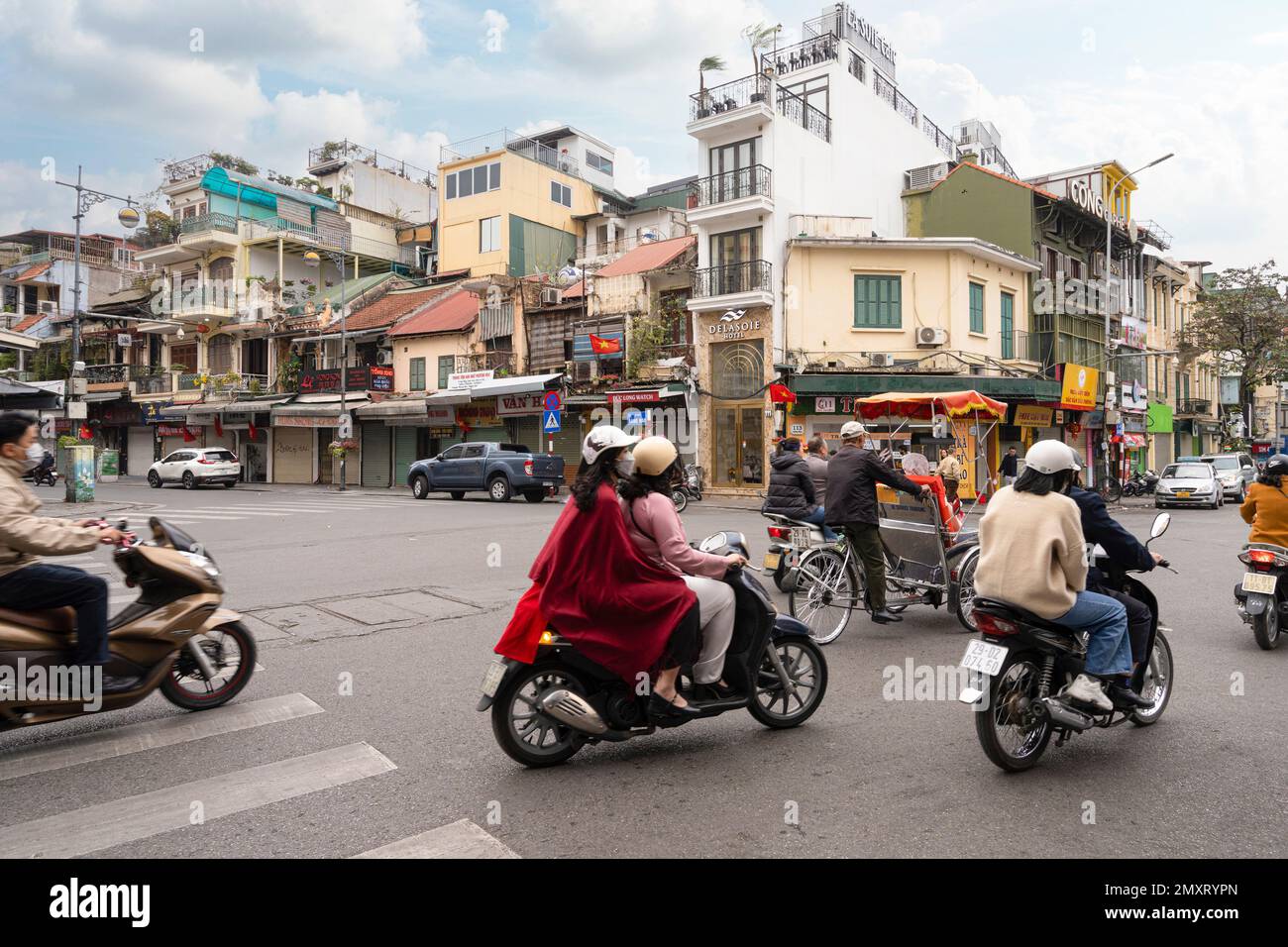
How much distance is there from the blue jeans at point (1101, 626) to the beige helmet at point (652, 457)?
82.4 inches

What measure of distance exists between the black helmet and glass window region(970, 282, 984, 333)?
2104cm

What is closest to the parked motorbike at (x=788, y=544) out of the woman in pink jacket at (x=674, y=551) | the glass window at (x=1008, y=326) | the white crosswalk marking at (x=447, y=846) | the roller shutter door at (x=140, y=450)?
the woman in pink jacket at (x=674, y=551)

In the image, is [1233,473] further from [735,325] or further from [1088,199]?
[735,325]

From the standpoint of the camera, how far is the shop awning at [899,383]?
25.0 metres

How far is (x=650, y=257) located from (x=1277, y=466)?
25414 mm

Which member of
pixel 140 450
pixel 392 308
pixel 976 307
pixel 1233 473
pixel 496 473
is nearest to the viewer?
pixel 496 473

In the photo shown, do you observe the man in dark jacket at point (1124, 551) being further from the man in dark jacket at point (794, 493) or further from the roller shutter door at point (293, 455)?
the roller shutter door at point (293, 455)

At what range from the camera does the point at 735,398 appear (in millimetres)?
27172

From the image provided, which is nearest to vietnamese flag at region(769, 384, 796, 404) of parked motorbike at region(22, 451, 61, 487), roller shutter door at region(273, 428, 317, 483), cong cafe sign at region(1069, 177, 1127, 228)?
cong cafe sign at region(1069, 177, 1127, 228)

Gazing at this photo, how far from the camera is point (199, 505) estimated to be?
22.6 m

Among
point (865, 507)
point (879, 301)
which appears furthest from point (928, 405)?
point (879, 301)

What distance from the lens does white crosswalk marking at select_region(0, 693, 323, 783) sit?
4.32m

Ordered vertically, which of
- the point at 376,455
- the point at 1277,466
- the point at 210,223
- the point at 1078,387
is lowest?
the point at 1277,466
